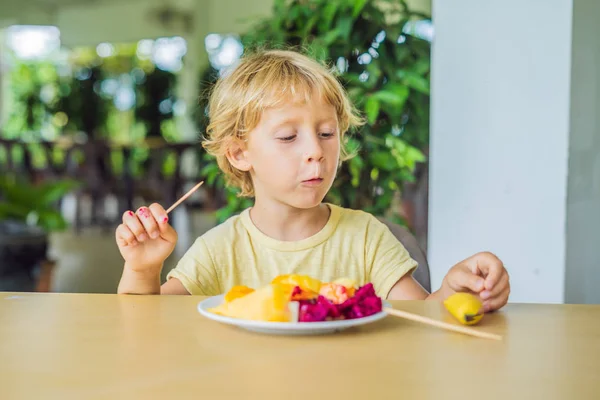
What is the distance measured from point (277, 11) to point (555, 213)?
1.32 meters

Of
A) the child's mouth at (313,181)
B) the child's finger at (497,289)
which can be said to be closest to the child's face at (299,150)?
the child's mouth at (313,181)

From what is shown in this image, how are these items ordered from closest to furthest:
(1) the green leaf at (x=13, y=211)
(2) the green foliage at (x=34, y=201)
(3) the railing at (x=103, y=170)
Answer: (1) the green leaf at (x=13, y=211) < (2) the green foliage at (x=34, y=201) < (3) the railing at (x=103, y=170)

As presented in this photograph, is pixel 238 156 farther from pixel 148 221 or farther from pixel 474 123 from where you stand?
pixel 474 123

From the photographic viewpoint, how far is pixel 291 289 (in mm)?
934

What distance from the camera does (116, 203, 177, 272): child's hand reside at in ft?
4.00

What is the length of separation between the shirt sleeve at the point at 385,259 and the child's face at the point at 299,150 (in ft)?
0.75

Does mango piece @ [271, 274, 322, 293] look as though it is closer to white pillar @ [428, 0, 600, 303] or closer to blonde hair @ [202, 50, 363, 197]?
blonde hair @ [202, 50, 363, 197]

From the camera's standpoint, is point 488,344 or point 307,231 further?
point 307,231

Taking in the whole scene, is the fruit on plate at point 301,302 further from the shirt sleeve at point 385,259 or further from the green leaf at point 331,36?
the green leaf at point 331,36

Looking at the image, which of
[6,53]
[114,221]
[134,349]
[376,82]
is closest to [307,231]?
[134,349]

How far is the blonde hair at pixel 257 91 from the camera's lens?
1.53 m

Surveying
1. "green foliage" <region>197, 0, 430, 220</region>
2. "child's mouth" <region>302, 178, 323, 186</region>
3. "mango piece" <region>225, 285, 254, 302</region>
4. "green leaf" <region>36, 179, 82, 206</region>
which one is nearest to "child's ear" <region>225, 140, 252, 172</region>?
"child's mouth" <region>302, 178, 323, 186</region>

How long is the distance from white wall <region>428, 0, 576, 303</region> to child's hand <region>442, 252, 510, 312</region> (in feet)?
4.21

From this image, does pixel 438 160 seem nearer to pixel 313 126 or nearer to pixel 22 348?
pixel 313 126
